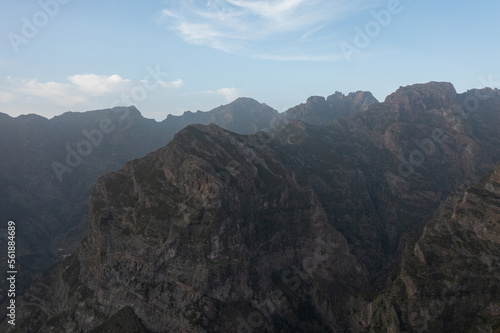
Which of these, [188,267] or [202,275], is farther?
[188,267]

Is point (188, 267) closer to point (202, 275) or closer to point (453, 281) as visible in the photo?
point (202, 275)

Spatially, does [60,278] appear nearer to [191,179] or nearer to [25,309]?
[25,309]

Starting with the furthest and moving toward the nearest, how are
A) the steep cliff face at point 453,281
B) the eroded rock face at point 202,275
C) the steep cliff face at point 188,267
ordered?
the steep cliff face at point 188,267, the eroded rock face at point 202,275, the steep cliff face at point 453,281

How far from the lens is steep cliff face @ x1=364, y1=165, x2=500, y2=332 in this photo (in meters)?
128

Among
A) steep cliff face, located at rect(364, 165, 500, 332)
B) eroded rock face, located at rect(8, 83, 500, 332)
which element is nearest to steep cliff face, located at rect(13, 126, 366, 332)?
eroded rock face, located at rect(8, 83, 500, 332)

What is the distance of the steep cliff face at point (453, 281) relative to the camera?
128125 mm

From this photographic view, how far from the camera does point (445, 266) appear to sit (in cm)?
14125

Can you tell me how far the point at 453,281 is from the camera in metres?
135

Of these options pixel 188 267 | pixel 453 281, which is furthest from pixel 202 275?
pixel 453 281

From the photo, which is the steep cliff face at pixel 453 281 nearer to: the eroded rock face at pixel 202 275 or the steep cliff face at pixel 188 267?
the eroded rock face at pixel 202 275

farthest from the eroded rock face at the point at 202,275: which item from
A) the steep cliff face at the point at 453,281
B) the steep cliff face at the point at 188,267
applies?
the steep cliff face at the point at 453,281

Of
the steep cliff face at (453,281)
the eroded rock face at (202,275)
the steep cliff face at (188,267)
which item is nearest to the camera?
the steep cliff face at (453,281)

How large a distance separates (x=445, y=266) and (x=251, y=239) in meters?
101

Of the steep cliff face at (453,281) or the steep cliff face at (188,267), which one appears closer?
the steep cliff face at (453,281)
